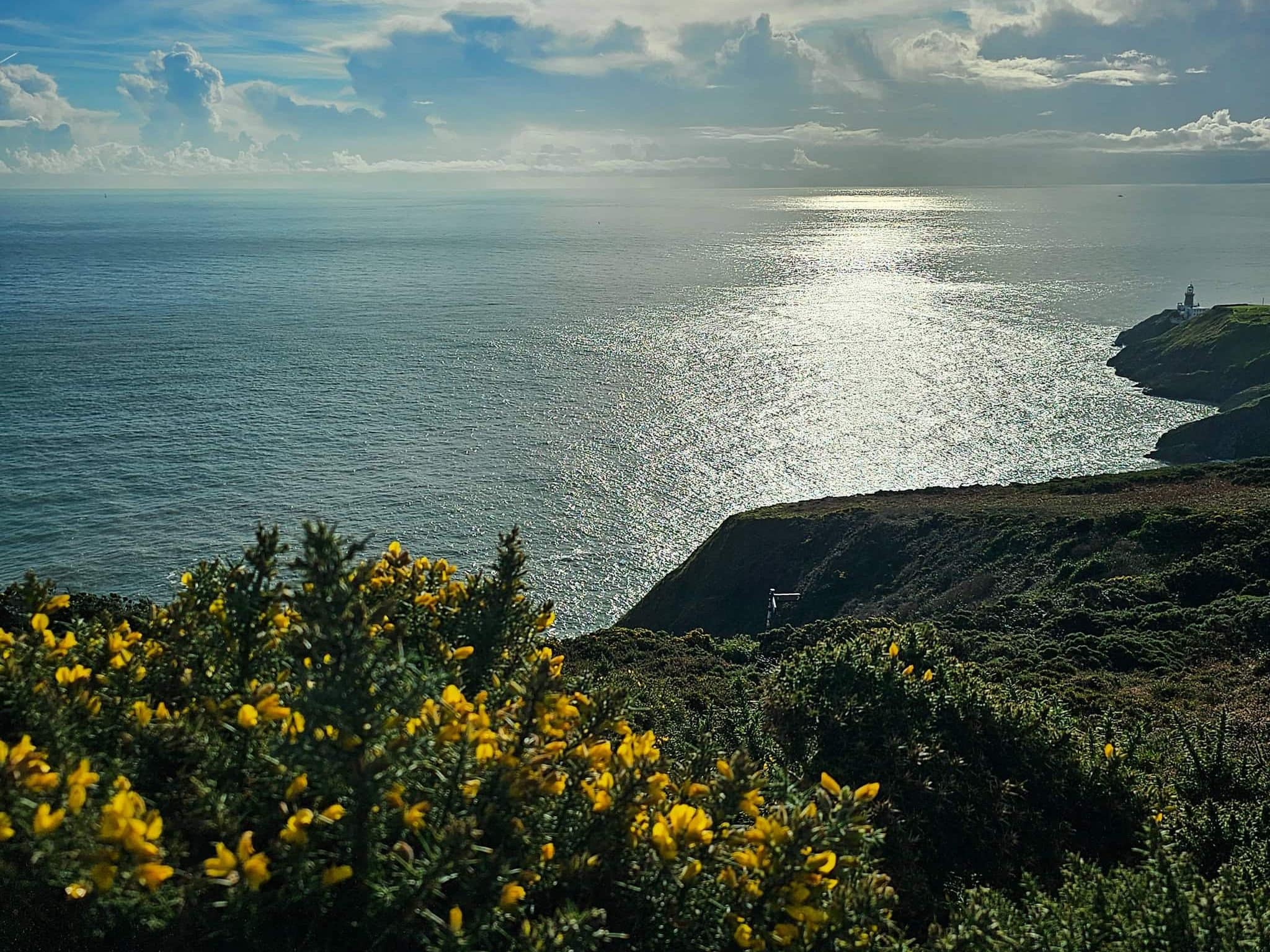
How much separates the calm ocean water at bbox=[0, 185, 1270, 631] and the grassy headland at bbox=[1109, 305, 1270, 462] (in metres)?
2.43

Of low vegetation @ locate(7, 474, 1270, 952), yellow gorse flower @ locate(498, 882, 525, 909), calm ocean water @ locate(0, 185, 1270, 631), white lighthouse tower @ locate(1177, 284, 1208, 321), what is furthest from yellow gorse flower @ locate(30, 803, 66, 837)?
white lighthouse tower @ locate(1177, 284, 1208, 321)

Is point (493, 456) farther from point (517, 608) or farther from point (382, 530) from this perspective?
point (517, 608)

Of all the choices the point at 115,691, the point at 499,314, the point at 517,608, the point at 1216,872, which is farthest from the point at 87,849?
the point at 499,314

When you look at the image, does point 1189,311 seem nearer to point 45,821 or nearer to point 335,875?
point 335,875

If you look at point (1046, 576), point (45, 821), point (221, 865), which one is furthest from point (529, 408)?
point (45, 821)

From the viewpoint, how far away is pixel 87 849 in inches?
133

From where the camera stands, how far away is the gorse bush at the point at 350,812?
3.64 metres

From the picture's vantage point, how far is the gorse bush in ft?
11.9

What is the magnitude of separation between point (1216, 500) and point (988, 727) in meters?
29.1

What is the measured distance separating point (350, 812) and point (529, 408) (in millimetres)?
64016

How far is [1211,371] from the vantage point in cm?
7175

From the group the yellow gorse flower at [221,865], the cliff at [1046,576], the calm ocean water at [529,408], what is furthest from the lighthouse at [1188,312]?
the yellow gorse flower at [221,865]

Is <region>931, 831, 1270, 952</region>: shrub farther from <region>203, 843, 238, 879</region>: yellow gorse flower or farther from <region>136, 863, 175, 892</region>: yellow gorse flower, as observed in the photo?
<region>136, 863, 175, 892</region>: yellow gorse flower

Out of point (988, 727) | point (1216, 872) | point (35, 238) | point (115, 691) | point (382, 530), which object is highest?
point (35, 238)
